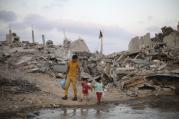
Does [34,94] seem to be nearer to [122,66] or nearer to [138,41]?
[122,66]

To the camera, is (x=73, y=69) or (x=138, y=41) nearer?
(x=73, y=69)

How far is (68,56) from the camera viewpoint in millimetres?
21047

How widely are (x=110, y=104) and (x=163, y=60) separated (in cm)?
961

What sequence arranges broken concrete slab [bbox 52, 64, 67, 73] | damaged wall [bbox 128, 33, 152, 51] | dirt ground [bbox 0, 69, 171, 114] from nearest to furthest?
dirt ground [bbox 0, 69, 171, 114]
broken concrete slab [bbox 52, 64, 67, 73]
damaged wall [bbox 128, 33, 152, 51]

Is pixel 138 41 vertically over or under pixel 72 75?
over

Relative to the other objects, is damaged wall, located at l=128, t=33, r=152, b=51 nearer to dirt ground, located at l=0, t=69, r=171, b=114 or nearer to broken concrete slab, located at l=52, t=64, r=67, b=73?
broken concrete slab, located at l=52, t=64, r=67, b=73

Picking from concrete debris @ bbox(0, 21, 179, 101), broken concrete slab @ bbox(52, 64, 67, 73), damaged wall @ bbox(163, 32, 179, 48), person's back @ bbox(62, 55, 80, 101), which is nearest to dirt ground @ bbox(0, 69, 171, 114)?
person's back @ bbox(62, 55, 80, 101)

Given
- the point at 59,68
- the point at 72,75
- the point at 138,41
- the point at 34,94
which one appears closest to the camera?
the point at 72,75

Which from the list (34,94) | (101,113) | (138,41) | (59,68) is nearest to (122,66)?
(59,68)

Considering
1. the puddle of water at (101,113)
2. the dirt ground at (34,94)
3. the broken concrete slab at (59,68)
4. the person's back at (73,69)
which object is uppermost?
the broken concrete slab at (59,68)

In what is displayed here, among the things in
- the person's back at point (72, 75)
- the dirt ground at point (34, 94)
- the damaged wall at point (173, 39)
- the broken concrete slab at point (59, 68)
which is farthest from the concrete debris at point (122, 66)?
the person's back at point (72, 75)

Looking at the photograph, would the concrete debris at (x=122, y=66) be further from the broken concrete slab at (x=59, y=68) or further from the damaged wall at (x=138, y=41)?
the damaged wall at (x=138, y=41)

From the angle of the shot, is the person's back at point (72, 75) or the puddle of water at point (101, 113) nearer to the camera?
the puddle of water at point (101, 113)

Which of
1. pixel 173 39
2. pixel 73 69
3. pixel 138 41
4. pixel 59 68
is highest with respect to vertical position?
pixel 138 41
